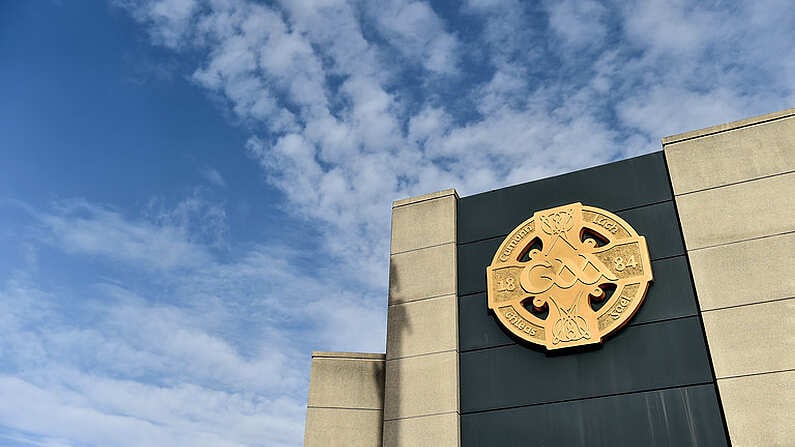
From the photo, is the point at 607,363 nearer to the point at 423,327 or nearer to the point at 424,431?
the point at 424,431

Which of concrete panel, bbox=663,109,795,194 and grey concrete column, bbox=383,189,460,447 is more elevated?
concrete panel, bbox=663,109,795,194

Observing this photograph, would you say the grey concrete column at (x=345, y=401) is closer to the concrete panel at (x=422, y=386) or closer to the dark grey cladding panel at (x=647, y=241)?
the concrete panel at (x=422, y=386)

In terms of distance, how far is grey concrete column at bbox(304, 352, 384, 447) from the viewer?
44.2 ft

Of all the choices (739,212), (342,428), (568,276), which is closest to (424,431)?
(342,428)

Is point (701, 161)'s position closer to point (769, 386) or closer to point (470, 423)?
point (769, 386)

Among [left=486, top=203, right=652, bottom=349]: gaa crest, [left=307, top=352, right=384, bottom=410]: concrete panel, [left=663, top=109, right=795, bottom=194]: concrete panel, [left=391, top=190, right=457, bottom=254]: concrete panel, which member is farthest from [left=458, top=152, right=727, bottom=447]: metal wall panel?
[left=307, top=352, right=384, bottom=410]: concrete panel

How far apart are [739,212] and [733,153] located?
1.18m

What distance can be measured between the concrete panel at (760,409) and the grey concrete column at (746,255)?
0.5 inches

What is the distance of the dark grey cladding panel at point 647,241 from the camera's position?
11.7 m

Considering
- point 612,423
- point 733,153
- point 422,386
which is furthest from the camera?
point 422,386

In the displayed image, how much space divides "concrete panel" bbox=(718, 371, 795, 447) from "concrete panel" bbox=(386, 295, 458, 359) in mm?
4668

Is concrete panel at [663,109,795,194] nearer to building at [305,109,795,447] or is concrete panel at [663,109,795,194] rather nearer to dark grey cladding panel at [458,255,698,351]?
building at [305,109,795,447]

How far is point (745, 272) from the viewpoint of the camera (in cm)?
1082

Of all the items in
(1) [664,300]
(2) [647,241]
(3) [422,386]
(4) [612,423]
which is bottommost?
(4) [612,423]
